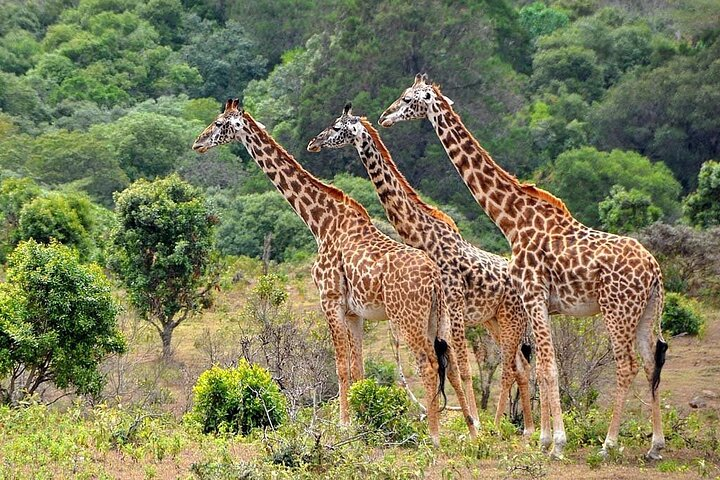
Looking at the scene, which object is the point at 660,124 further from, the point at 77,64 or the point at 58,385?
the point at 58,385

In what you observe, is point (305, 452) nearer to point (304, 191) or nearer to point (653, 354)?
point (653, 354)

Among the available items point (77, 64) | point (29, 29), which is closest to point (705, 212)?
point (77, 64)

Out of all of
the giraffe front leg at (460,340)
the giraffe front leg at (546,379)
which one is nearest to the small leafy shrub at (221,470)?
the giraffe front leg at (546,379)

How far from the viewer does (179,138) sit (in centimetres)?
4275


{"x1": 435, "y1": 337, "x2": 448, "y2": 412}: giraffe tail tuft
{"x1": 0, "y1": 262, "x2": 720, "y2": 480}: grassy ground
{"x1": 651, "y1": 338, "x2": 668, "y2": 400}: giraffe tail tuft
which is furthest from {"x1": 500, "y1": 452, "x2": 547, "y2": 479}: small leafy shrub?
{"x1": 651, "y1": 338, "x2": 668, "y2": 400}: giraffe tail tuft

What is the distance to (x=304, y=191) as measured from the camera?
13.5m

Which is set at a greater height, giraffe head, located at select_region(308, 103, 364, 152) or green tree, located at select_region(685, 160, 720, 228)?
green tree, located at select_region(685, 160, 720, 228)

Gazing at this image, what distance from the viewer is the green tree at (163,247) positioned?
2194 centimetres

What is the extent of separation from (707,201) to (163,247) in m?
14.6

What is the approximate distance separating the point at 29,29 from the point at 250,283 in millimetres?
33458

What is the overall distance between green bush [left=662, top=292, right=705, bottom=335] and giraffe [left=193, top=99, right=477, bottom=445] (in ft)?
34.3

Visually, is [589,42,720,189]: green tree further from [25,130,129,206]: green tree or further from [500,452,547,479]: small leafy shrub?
[500,452,547,479]: small leafy shrub

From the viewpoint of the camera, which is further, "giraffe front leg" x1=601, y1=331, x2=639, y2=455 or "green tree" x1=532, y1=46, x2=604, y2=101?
"green tree" x1=532, y1=46, x2=604, y2=101

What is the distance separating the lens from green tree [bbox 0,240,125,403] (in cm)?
1483
